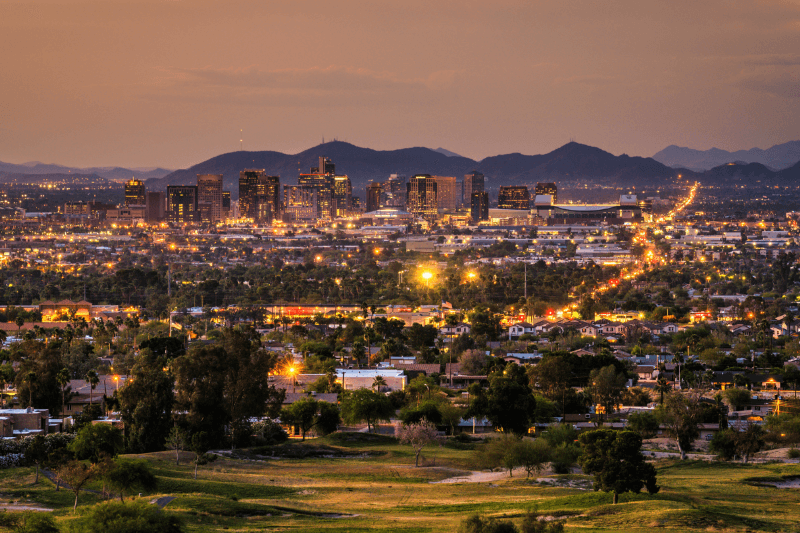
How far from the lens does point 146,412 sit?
34.7m

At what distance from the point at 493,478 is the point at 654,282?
79.0 meters

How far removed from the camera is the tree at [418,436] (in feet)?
112

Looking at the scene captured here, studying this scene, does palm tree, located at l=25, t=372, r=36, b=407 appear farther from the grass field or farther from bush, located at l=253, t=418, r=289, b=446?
the grass field

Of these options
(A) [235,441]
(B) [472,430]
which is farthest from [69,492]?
(B) [472,430]

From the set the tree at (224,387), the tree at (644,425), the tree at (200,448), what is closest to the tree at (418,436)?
the tree at (224,387)

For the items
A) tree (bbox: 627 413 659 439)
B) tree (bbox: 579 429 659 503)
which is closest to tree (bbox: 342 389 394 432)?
tree (bbox: 627 413 659 439)

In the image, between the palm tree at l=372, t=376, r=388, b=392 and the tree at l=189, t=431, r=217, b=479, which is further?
the palm tree at l=372, t=376, r=388, b=392

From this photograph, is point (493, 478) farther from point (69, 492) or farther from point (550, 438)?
point (69, 492)

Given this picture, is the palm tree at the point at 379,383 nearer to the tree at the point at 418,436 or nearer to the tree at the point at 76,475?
the tree at the point at 418,436

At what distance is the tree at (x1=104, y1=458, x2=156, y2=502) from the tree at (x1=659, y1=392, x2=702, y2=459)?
19615 millimetres

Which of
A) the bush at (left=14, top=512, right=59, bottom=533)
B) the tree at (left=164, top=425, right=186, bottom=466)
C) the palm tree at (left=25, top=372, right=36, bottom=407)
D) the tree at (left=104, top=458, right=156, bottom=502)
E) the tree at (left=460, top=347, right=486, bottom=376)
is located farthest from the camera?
the tree at (left=460, top=347, right=486, bottom=376)

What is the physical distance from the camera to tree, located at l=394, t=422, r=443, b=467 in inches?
1348

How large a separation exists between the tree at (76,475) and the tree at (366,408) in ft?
52.6

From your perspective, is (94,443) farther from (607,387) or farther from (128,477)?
(607,387)
